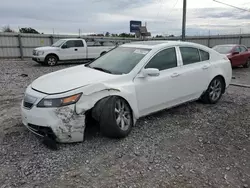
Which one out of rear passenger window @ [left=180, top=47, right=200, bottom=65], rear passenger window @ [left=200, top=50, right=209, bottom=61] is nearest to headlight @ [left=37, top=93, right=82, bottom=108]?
rear passenger window @ [left=180, top=47, right=200, bottom=65]

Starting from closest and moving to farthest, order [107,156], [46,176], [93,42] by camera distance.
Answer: [46,176] < [107,156] < [93,42]

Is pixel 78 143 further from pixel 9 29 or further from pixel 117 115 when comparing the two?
pixel 9 29

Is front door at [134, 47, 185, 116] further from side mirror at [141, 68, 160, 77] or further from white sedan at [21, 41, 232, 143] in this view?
side mirror at [141, 68, 160, 77]

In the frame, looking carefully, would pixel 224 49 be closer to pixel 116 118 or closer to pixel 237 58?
pixel 237 58

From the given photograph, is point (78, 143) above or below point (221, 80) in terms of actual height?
below

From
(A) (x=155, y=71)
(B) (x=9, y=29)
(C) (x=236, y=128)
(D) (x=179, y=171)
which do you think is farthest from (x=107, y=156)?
(B) (x=9, y=29)

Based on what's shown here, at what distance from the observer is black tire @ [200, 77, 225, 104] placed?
5.63 metres

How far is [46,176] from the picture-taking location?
293 centimetres

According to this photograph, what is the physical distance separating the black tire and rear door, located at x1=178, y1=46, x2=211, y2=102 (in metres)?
0.20

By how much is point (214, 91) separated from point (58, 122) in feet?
12.9

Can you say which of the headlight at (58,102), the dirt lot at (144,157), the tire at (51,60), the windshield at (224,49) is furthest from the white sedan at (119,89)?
the tire at (51,60)

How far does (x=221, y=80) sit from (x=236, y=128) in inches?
70.2

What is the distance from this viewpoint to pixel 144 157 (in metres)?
3.38

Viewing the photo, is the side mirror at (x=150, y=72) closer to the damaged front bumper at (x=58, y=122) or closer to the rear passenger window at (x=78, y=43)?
the damaged front bumper at (x=58, y=122)
